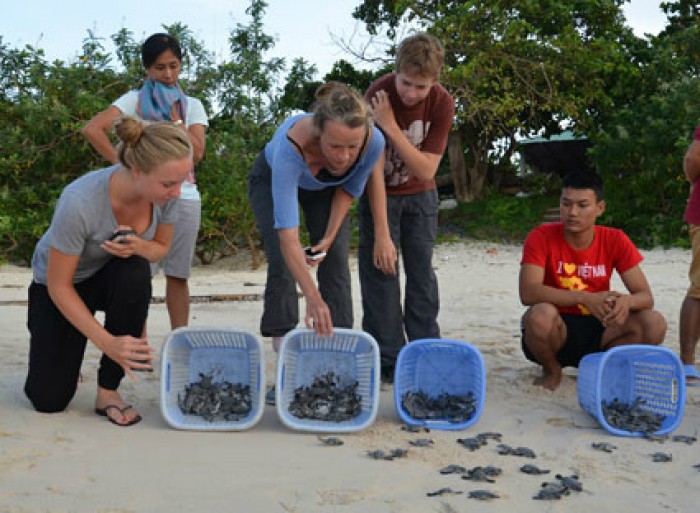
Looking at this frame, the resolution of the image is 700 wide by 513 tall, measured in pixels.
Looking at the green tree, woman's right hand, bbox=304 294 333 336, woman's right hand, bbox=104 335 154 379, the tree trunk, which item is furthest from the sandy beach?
the tree trunk

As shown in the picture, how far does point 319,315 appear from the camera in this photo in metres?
2.79

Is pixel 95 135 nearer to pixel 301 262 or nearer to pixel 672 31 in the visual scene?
pixel 301 262

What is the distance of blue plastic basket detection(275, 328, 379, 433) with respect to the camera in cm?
287

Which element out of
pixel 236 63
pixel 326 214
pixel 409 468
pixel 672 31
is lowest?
pixel 409 468

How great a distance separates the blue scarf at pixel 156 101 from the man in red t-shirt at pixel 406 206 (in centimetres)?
91

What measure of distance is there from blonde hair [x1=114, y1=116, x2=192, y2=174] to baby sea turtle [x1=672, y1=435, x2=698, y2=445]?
1908 mm

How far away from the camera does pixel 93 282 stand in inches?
114

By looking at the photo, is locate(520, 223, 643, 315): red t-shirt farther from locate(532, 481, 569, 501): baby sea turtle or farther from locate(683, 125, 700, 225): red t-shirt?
locate(532, 481, 569, 501): baby sea turtle

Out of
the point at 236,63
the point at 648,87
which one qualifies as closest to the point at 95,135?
the point at 236,63

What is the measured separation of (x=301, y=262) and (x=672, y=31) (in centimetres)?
1280

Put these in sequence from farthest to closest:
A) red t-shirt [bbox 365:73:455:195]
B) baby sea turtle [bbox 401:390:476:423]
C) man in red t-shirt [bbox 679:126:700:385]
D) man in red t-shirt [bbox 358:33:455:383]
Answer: man in red t-shirt [bbox 679:126:700:385], red t-shirt [bbox 365:73:455:195], man in red t-shirt [bbox 358:33:455:383], baby sea turtle [bbox 401:390:476:423]

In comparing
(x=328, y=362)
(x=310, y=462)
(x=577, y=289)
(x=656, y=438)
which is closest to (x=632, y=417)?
(x=656, y=438)

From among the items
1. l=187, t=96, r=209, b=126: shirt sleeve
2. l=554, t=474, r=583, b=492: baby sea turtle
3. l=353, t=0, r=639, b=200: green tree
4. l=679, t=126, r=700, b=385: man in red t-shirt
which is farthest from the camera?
l=353, t=0, r=639, b=200: green tree

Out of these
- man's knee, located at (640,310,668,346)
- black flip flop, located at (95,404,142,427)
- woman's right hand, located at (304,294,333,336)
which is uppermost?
woman's right hand, located at (304,294,333,336)
